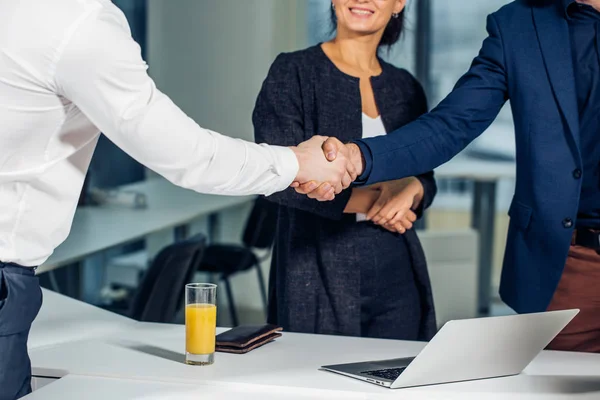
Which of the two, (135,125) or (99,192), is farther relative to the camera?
(99,192)

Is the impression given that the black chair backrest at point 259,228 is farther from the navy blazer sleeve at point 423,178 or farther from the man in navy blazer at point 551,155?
the man in navy blazer at point 551,155

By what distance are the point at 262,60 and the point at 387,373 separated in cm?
253

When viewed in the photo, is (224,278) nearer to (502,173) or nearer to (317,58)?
(502,173)

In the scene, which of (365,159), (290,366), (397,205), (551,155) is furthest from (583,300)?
(290,366)

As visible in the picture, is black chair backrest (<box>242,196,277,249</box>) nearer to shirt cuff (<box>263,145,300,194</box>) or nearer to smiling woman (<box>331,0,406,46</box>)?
smiling woman (<box>331,0,406,46</box>)

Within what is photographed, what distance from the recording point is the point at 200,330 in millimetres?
1676

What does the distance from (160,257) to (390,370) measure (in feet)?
4.57

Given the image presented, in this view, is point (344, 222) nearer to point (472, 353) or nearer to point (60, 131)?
point (472, 353)

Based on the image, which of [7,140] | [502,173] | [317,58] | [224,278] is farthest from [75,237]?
[7,140]

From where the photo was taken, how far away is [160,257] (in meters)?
2.89

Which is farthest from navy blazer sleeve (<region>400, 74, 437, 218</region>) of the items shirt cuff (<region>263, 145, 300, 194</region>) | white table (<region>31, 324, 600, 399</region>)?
shirt cuff (<region>263, 145, 300, 194</region>)

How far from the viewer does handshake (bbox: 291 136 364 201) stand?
6.50 feet

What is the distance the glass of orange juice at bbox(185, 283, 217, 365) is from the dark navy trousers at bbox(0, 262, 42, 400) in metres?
0.31

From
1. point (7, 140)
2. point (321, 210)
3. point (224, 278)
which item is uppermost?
point (7, 140)
